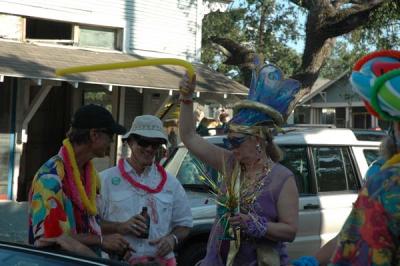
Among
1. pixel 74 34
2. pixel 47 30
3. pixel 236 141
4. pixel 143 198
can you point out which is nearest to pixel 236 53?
pixel 74 34

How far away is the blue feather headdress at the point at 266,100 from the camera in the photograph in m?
3.31

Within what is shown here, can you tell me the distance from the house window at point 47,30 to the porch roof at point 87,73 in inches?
43.2

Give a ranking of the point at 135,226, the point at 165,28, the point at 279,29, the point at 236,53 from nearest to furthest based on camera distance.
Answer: the point at 135,226 < the point at 165,28 < the point at 236,53 < the point at 279,29

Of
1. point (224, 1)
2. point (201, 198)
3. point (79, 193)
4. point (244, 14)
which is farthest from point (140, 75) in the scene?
point (79, 193)

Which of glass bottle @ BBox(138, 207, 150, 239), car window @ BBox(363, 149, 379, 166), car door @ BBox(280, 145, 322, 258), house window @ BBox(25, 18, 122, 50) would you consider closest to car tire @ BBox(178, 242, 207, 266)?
car door @ BBox(280, 145, 322, 258)

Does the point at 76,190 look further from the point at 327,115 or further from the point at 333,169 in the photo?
the point at 327,115

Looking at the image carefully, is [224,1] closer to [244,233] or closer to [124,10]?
[124,10]

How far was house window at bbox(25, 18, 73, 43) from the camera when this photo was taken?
14.2 m

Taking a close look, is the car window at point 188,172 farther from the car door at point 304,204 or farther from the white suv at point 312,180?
the car door at point 304,204

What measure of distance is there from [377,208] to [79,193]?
1.75 m

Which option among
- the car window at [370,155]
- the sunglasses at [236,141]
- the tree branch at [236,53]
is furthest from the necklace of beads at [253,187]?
the tree branch at [236,53]

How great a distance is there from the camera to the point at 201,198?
6555mm

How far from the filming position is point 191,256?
6309 millimetres

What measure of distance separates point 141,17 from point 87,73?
2969 mm
